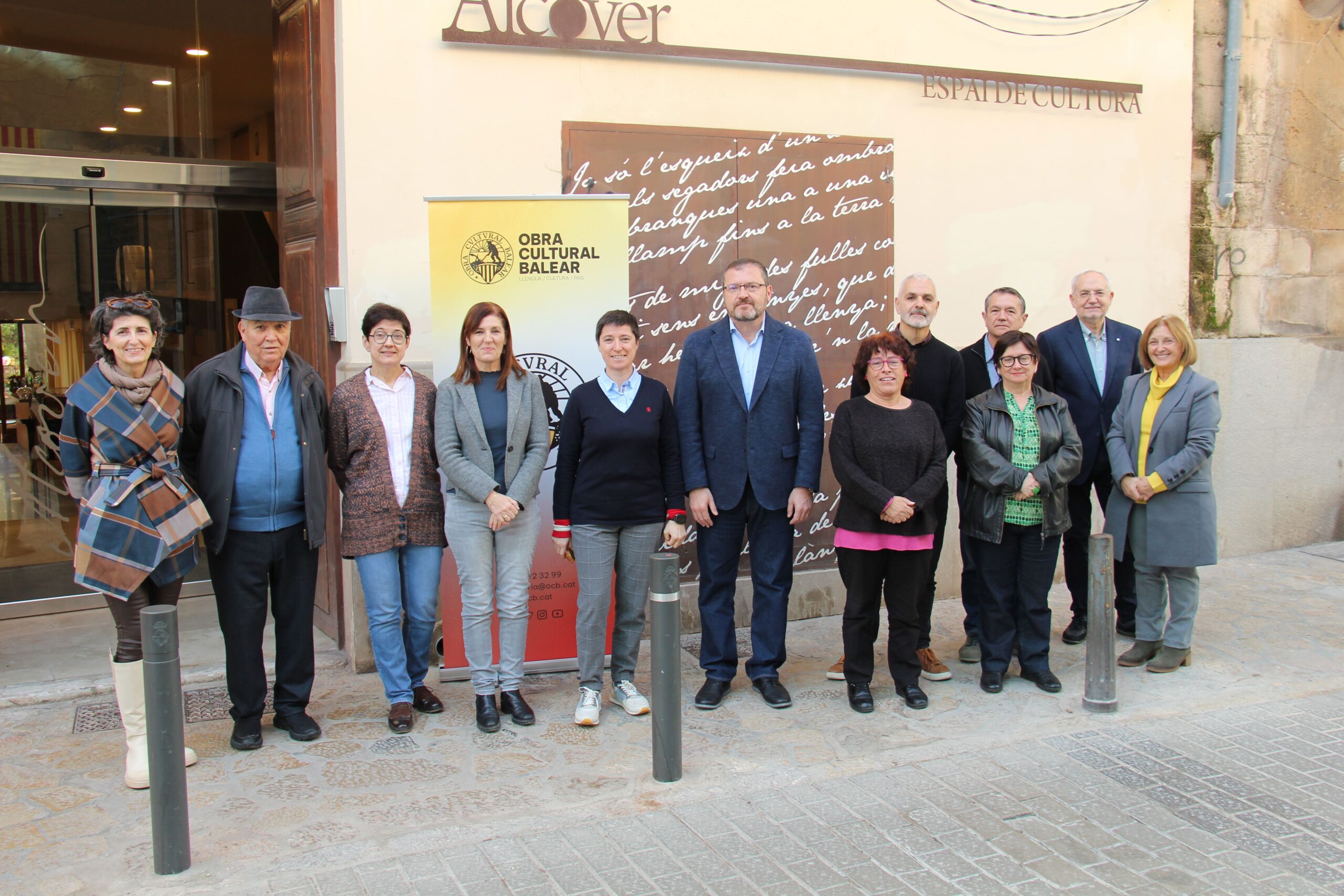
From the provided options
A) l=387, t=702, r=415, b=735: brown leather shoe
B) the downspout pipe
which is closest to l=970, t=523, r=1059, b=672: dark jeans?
l=387, t=702, r=415, b=735: brown leather shoe

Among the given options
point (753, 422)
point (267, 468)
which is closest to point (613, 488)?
point (753, 422)

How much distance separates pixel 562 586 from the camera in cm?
558

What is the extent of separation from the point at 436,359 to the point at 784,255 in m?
2.37

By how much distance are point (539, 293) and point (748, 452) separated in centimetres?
133

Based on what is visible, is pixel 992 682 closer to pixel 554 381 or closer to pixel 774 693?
pixel 774 693

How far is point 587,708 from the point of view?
16.0 feet

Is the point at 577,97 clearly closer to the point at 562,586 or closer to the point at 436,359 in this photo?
the point at 436,359

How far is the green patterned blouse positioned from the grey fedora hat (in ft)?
11.1

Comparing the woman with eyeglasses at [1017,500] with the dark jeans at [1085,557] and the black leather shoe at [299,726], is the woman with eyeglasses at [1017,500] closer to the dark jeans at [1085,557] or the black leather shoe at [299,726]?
the dark jeans at [1085,557]

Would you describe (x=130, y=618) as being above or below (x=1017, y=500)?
below

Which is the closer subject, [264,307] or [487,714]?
[264,307]

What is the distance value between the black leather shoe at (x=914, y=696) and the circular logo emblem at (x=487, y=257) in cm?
279

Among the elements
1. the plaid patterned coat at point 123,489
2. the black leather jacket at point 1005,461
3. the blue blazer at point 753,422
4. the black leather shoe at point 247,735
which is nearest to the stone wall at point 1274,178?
the black leather jacket at point 1005,461

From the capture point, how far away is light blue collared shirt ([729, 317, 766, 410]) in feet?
16.7
